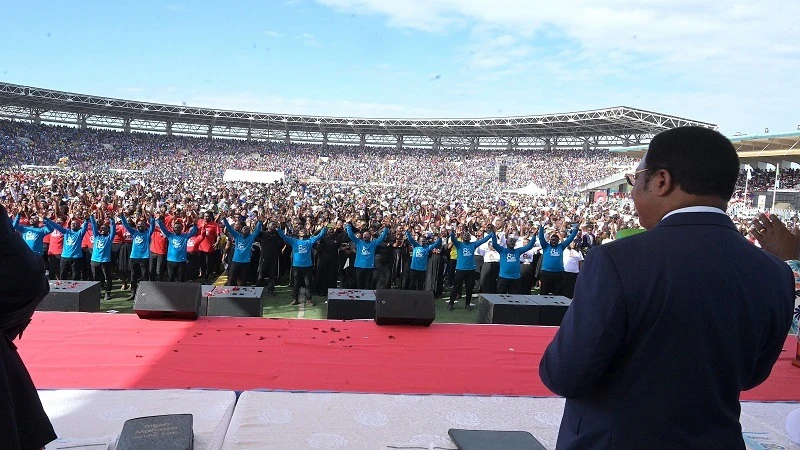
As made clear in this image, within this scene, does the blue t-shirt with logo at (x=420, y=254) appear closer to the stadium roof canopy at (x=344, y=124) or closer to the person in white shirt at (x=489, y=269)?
the person in white shirt at (x=489, y=269)

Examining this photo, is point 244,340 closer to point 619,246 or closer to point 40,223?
point 619,246

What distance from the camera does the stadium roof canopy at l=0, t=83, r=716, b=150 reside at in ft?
144

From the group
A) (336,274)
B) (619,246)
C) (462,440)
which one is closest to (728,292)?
(619,246)

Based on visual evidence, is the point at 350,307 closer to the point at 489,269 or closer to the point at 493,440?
the point at 493,440

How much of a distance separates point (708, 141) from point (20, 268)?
2.18m

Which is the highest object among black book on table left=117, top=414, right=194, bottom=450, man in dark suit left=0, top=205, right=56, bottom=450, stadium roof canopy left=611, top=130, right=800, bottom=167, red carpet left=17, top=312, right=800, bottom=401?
stadium roof canopy left=611, top=130, right=800, bottom=167

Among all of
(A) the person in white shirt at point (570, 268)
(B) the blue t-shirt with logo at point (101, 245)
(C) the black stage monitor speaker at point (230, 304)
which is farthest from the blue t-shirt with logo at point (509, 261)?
(B) the blue t-shirt with logo at point (101, 245)

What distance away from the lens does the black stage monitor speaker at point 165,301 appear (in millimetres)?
5863

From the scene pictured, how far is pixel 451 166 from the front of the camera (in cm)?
5281

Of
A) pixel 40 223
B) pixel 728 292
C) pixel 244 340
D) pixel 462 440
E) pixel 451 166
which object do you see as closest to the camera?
pixel 728 292

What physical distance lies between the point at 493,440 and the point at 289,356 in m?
2.51

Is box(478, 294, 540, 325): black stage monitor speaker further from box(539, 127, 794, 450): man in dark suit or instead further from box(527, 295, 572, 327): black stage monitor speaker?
box(539, 127, 794, 450): man in dark suit

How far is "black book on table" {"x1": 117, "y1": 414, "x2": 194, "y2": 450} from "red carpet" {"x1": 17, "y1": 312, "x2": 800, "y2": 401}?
1217mm

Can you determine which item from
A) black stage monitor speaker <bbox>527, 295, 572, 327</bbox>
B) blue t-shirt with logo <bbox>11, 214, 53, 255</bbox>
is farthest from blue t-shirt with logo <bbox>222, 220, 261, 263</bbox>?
black stage monitor speaker <bbox>527, 295, 572, 327</bbox>
